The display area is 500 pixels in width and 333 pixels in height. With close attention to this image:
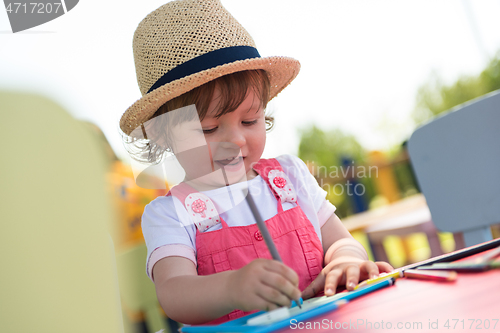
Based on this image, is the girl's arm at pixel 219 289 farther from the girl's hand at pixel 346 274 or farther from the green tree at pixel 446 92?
the green tree at pixel 446 92

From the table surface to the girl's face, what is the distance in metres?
0.31

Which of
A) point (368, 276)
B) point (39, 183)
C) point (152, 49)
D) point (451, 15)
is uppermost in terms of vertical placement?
point (451, 15)

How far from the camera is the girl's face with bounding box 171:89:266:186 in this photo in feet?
1.90

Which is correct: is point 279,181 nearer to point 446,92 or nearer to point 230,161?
point 230,161

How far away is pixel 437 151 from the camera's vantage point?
33.6 inches

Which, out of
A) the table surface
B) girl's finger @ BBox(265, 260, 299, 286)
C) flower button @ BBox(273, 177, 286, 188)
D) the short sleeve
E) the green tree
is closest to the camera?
the table surface

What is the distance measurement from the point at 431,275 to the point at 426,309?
9 cm

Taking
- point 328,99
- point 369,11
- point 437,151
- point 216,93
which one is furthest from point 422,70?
point 216,93

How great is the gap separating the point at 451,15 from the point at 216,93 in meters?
3.61

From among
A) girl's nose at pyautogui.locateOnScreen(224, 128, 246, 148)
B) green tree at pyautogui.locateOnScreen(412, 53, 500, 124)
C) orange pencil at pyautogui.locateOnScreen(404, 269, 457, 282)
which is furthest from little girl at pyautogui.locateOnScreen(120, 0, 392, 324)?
green tree at pyautogui.locateOnScreen(412, 53, 500, 124)

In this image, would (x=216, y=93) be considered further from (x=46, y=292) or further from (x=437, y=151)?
(x=437, y=151)

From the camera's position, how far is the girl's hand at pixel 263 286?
0.33 metres

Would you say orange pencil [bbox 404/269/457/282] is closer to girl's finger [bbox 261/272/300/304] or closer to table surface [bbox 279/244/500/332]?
table surface [bbox 279/244/500/332]

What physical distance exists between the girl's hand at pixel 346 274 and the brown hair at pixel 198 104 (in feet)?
0.92
